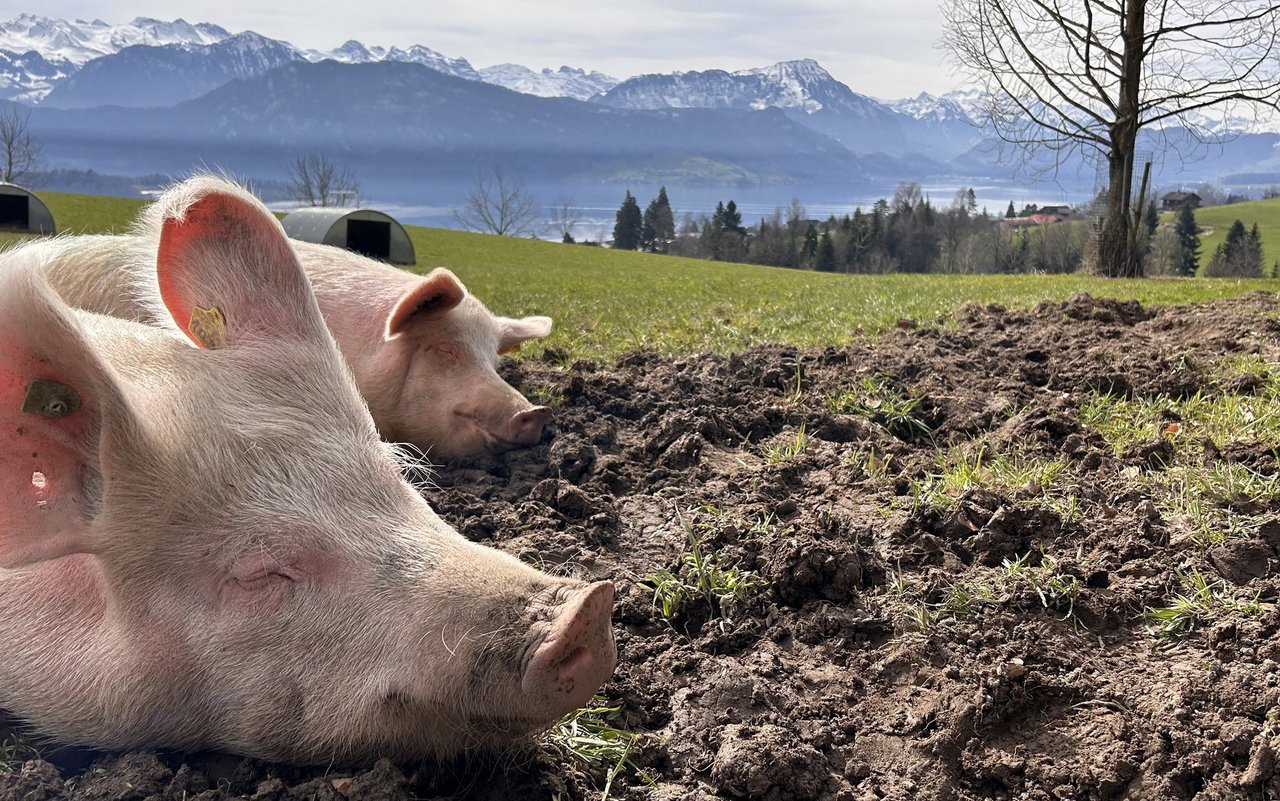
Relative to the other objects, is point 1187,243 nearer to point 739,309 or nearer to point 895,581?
point 739,309

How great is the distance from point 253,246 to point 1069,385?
4256 millimetres

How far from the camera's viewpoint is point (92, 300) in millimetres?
3818

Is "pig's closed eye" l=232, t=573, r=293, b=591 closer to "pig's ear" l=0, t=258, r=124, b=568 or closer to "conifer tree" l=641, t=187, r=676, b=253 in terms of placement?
"pig's ear" l=0, t=258, r=124, b=568

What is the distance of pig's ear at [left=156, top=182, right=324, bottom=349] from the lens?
2.27m

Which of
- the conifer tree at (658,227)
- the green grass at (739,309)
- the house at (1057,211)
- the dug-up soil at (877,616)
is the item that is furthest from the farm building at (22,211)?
the house at (1057,211)

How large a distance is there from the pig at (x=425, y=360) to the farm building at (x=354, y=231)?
940 centimetres

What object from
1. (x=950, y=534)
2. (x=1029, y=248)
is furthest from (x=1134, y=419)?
(x=1029, y=248)

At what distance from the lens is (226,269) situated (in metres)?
2.29

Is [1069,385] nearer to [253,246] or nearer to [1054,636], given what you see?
[1054,636]

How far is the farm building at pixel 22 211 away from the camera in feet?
85.4

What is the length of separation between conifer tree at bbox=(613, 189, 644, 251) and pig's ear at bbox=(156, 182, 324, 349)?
91.5m

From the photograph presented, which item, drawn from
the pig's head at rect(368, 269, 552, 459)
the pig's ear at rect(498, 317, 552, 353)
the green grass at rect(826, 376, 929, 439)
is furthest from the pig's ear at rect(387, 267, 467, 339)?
the green grass at rect(826, 376, 929, 439)

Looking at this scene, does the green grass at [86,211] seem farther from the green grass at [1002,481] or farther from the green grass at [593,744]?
the green grass at [593,744]

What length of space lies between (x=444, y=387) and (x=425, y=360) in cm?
20
